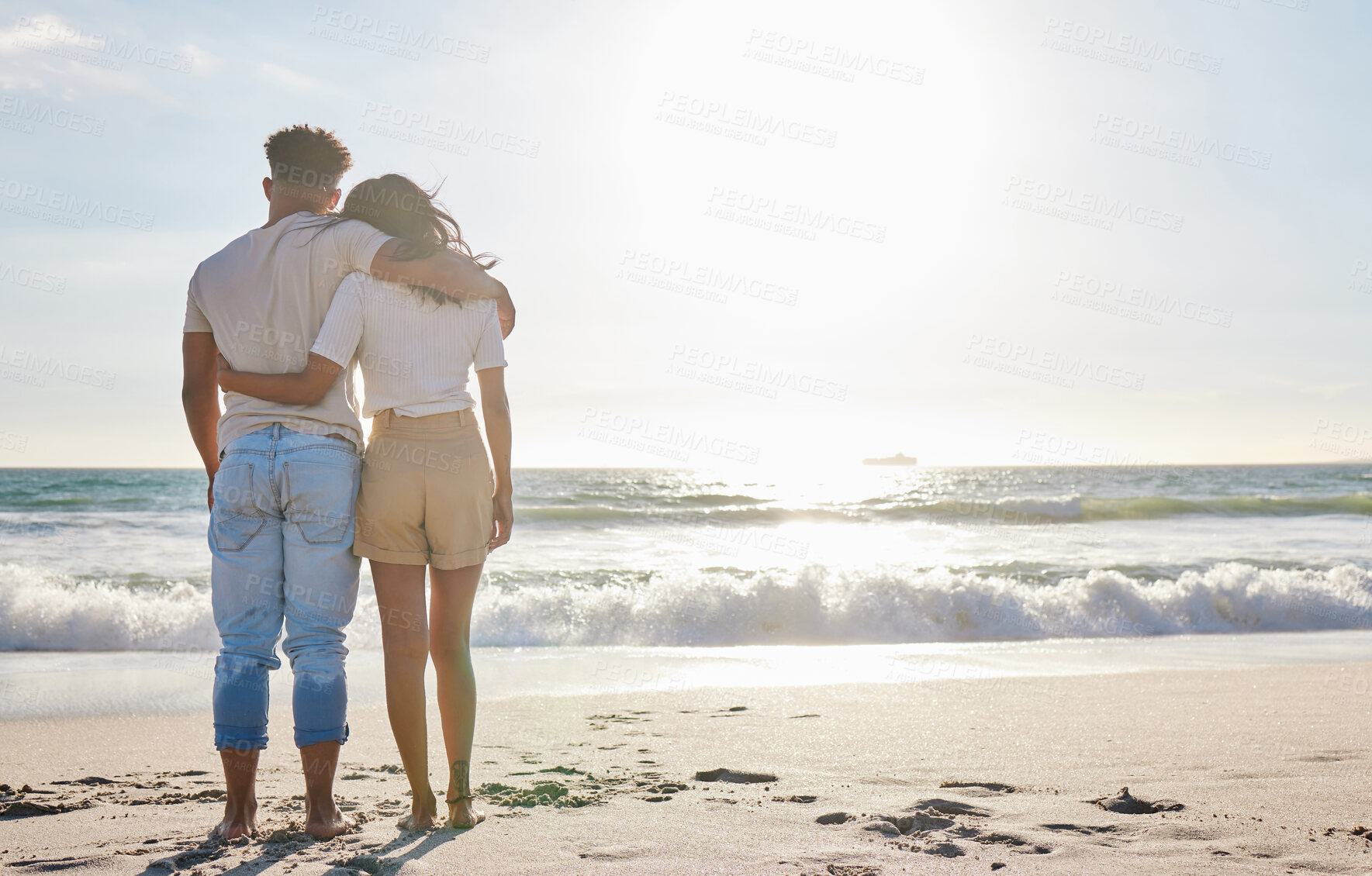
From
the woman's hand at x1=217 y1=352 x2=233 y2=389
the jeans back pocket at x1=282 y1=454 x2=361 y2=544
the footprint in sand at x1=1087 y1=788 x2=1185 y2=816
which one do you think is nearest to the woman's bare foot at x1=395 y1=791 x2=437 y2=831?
the jeans back pocket at x1=282 y1=454 x2=361 y2=544

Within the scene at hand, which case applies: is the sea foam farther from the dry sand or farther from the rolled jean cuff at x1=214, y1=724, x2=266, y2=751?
the rolled jean cuff at x1=214, y1=724, x2=266, y2=751

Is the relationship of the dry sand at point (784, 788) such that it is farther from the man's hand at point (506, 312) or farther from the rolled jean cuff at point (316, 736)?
the man's hand at point (506, 312)

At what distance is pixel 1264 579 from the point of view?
913 centimetres

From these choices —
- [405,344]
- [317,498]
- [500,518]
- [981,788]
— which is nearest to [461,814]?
[500,518]

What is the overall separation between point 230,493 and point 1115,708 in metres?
4.04

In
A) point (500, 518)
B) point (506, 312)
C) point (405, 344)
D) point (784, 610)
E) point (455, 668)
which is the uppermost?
point (506, 312)

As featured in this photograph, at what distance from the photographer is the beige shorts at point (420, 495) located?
88.6 inches

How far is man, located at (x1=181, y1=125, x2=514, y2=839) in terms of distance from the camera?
2164 millimetres

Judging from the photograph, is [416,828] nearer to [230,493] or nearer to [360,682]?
[230,493]

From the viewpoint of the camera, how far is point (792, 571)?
8250mm

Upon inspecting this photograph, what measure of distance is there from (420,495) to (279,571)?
15.9 inches

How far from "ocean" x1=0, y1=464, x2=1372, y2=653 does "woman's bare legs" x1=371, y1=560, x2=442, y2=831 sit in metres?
4.79

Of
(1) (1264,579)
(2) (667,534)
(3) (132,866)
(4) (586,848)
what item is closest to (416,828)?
(4) (586,848)

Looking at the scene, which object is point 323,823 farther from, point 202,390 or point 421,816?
point 202,390
